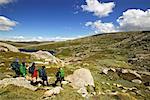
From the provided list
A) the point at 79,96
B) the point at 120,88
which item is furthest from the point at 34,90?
the point at 120,88

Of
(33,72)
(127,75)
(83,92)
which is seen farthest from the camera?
(127,75)

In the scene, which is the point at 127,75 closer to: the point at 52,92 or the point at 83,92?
the point at 83,92

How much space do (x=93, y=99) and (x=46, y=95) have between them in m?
8.70

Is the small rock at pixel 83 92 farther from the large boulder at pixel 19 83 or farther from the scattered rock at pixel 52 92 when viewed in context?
the large boulder at pixel 19 83

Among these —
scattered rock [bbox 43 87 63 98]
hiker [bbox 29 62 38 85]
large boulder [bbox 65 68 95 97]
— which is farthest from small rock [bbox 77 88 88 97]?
hiker [bbox 29 62 38 85]

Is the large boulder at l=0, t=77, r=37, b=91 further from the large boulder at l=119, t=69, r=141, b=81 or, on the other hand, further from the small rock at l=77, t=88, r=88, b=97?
the large boulder at l=119, t=69, r=141, b=81

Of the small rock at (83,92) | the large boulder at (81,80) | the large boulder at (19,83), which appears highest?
the large boulder at (19,83)

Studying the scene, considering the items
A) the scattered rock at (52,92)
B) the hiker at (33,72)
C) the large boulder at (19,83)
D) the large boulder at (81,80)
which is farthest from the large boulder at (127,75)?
the large boulder at (19,83)

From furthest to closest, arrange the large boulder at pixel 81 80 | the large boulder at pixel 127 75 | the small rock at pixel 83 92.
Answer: the large boulder at pixel 127 75 < the large boulder at pixel 81 80 < the small rock at pixel 83 92

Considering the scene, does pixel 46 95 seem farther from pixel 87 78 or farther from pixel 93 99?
pixel 87 78

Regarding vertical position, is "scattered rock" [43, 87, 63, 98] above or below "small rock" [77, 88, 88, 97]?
above

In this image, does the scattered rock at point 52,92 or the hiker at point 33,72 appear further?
the hiker at point 33,72

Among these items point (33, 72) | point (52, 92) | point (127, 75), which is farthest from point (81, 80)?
point (127, 75)

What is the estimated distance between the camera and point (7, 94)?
37.7m
